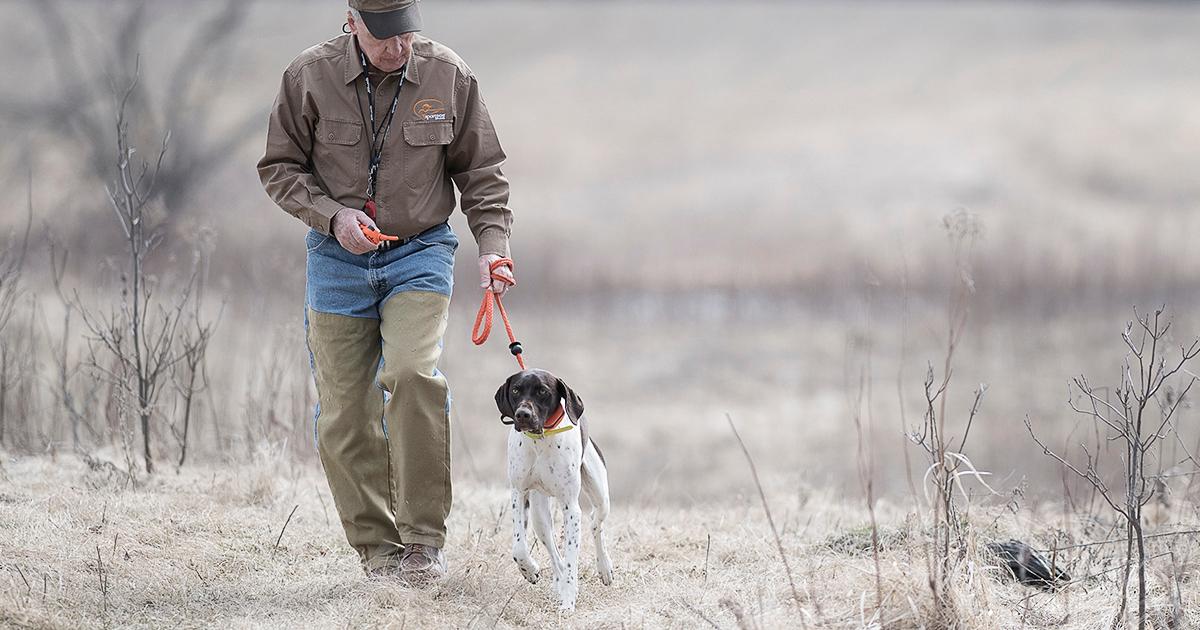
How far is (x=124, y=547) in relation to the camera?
197 inches

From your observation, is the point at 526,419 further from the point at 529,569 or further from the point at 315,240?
the point at 315,240

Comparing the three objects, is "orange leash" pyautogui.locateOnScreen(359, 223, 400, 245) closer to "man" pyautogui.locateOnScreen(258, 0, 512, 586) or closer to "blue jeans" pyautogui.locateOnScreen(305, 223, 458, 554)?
"man" pyautogui.locateOnScreen(258, 0, 512, 586)

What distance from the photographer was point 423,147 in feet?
15.5

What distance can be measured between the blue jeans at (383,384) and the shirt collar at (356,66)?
584 millimetres

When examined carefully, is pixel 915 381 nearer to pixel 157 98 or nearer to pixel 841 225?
pixel 841 225

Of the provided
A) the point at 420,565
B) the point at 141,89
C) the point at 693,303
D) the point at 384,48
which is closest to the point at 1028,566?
the point at 420,565

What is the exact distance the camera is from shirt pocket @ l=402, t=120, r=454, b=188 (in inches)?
185

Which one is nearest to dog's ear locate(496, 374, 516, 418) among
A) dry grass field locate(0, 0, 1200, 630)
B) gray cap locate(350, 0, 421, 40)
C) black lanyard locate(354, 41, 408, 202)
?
dry grass field locate(0, 0, 1200, 630)

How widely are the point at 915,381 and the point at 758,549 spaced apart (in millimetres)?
9349

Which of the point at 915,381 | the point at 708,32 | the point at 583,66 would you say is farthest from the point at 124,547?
the point at 708,32

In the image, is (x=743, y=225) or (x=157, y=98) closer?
(x=743, y=225)

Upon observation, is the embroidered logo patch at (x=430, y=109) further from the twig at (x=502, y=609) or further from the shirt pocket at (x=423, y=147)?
the twig at (x=502, y=609)

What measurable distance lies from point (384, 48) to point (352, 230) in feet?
2.25

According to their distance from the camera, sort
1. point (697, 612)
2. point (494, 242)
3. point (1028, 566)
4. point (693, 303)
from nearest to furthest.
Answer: point (697, 612) < point (494, 242) < point (1028, 566) < point (693, 303)
